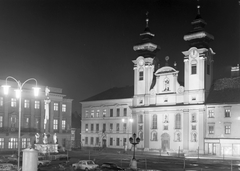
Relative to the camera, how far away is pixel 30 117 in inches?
2825

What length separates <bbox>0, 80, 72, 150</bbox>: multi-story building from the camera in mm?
67625

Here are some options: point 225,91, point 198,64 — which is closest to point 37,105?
point 198,64

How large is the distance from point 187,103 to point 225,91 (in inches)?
263

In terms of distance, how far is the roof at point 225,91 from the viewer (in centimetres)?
6295

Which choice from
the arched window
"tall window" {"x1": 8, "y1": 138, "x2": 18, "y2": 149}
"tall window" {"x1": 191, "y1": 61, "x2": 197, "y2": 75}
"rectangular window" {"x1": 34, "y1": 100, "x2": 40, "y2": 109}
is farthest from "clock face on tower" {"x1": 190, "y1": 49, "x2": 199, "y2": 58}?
"tall window" {"x1": 8, "y1": 138, "x2": 18, "y2": 149}

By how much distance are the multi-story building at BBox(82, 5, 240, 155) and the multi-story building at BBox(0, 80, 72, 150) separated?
12.1 meters

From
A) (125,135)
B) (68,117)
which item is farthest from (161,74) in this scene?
(68,117)

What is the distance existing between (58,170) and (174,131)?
37.0 metres

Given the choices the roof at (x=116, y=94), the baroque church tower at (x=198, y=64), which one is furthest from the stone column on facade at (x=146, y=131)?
the baroque church tower at (x=198, y=64)

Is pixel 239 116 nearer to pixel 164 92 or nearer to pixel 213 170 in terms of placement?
pixel 164 92

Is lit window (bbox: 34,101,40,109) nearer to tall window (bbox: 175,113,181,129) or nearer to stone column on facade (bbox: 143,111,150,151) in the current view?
stone column on facade (bbox: 143,111,150,151)

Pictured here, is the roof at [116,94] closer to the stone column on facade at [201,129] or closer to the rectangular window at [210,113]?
the stone column on facade at [201,129]

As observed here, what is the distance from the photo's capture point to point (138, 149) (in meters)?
73.1

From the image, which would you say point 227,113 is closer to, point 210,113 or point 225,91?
point 210,113
